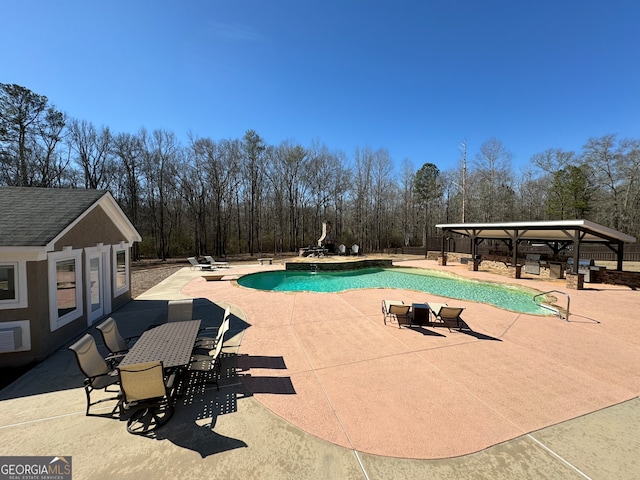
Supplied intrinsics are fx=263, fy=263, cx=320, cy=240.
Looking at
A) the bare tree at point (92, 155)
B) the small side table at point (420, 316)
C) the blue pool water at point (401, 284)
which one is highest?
the bare tree at point (92, 155)

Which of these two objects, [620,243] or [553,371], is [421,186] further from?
[553,371]

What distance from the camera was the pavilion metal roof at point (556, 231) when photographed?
11.8 m

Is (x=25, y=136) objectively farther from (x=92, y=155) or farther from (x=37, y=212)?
(x=37, y=212)

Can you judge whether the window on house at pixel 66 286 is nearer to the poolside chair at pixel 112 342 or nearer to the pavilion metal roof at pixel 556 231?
the poolside chair at pixel 112 342

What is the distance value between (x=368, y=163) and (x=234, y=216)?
17638mm

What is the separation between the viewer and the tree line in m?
22.0

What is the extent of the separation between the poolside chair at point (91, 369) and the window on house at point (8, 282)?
107 inches

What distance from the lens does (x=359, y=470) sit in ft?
8.79

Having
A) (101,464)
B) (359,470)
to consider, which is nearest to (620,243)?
(359,470)

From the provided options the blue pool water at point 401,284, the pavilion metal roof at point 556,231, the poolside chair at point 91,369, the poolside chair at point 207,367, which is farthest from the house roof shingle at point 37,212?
the pavilion metal roof at point 556,231

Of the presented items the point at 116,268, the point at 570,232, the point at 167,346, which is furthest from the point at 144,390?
the point at 570,232

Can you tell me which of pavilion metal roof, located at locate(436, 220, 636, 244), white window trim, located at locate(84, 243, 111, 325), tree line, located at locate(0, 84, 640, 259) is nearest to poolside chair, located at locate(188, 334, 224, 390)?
white window trim, located at locate(84, 243, 111, 325)

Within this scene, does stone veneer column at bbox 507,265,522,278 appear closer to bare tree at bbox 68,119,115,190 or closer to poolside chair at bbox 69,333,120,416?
poolside chair at bbox 69,333,120,416

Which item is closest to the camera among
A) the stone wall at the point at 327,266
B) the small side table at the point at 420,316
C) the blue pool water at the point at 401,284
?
the small side table at the point at 420,316
